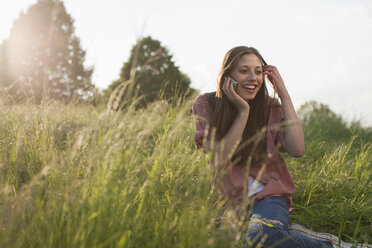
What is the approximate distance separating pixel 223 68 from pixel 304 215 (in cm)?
151

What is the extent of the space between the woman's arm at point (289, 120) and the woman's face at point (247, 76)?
13cm

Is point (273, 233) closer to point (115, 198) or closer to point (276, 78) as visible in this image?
point (115, 198)

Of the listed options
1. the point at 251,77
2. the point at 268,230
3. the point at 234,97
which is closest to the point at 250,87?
the point at 251,77

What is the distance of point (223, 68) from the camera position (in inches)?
108

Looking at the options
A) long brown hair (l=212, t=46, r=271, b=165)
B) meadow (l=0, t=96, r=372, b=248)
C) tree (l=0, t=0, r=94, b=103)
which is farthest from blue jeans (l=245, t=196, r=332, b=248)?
tree (l=0, t=0, r=94, b=103)

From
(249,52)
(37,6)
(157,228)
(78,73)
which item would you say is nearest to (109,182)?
(157,228)

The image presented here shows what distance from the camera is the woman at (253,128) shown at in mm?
2415

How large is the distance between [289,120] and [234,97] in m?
0.48

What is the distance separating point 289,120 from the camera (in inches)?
100

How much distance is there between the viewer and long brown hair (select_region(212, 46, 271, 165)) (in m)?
2.61

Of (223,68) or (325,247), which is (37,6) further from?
(325,247)

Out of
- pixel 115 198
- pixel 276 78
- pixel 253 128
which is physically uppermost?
pixel 276 78

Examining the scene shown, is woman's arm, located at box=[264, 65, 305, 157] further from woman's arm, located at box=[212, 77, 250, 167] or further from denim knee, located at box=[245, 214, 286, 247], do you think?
denim knee, located at box=[245, 214, 286, 247]

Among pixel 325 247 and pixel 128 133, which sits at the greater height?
pixel 128 133
